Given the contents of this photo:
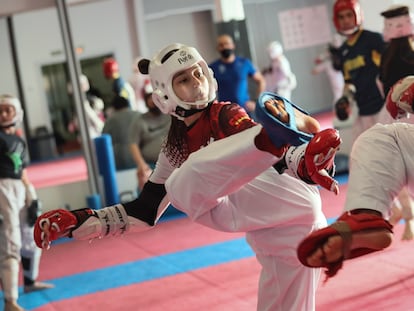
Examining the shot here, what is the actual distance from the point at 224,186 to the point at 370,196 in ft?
1.69

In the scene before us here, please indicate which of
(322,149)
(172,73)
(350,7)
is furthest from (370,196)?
(350,7)

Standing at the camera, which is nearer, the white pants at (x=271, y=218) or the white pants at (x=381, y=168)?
the white pants at (x=381, y=168)

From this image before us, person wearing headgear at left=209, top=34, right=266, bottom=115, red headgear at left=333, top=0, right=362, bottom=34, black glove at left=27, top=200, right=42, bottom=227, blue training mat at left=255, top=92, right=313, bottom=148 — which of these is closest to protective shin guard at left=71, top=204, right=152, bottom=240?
blue training mat at left=255, top=92, right=313, bottom=148

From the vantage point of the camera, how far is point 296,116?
283cm

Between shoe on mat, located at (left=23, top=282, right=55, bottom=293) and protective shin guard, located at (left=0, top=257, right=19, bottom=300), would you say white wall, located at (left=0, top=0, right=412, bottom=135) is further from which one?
protective shin guard, located at (left=0, top=257, right=19, bottom=300)

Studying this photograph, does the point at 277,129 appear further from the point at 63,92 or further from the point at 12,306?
the point at 63,92

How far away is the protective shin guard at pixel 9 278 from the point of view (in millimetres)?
6047

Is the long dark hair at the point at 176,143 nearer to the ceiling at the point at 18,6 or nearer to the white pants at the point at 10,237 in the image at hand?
the white pants at the point at 10,237

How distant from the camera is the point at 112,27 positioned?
48.8 feet

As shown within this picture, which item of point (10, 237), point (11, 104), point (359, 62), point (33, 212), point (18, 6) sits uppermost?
point (18, 6)

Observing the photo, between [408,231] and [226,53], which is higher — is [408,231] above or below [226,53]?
below

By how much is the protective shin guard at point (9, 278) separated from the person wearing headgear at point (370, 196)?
159 inches

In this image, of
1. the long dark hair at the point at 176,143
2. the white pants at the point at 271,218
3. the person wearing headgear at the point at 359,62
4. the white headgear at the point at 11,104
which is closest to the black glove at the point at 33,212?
the white headgear at the point at 11,104

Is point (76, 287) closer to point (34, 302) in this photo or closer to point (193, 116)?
point (34, 302)
